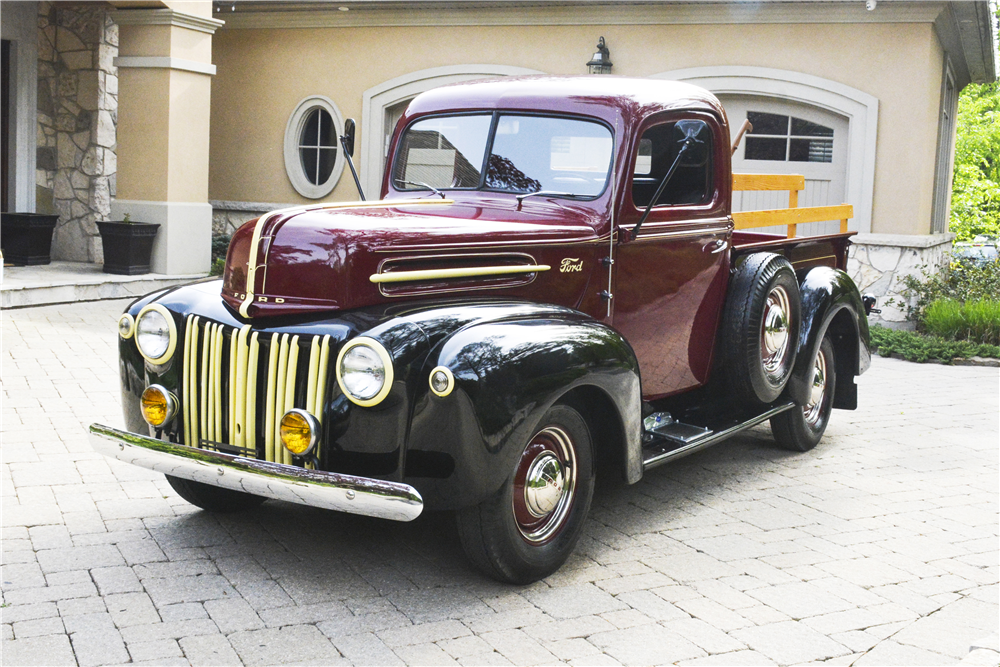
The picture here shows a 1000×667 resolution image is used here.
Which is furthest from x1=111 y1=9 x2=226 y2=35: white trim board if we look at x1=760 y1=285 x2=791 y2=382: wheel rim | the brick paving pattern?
x1=760 y1=285 x2=791 y2=382: wheel rim

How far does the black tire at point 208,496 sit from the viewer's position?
4414 mm

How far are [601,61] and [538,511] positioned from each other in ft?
29.2

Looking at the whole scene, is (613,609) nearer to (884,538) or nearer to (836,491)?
(884,538)

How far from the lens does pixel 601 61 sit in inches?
466

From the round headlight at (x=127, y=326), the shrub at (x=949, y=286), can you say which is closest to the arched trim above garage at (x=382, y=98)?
the shrub at (x=949, y=286)

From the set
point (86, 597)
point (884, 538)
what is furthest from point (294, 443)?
point (884, 538)

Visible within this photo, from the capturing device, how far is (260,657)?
3199 millimetres

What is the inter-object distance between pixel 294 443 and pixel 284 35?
1144cm

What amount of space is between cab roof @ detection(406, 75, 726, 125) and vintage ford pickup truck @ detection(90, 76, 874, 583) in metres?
0.01

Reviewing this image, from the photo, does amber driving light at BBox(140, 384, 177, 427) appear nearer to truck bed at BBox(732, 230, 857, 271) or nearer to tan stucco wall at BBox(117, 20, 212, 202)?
truck bed at BBox(732, 230, 857, 271)

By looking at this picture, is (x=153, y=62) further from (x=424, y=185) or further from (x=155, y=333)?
(x=155, y=333)

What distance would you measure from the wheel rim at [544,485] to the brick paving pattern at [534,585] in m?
0.22

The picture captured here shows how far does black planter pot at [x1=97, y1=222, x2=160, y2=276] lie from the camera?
1130 centimetres

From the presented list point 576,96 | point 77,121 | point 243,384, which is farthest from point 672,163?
point 77,121
